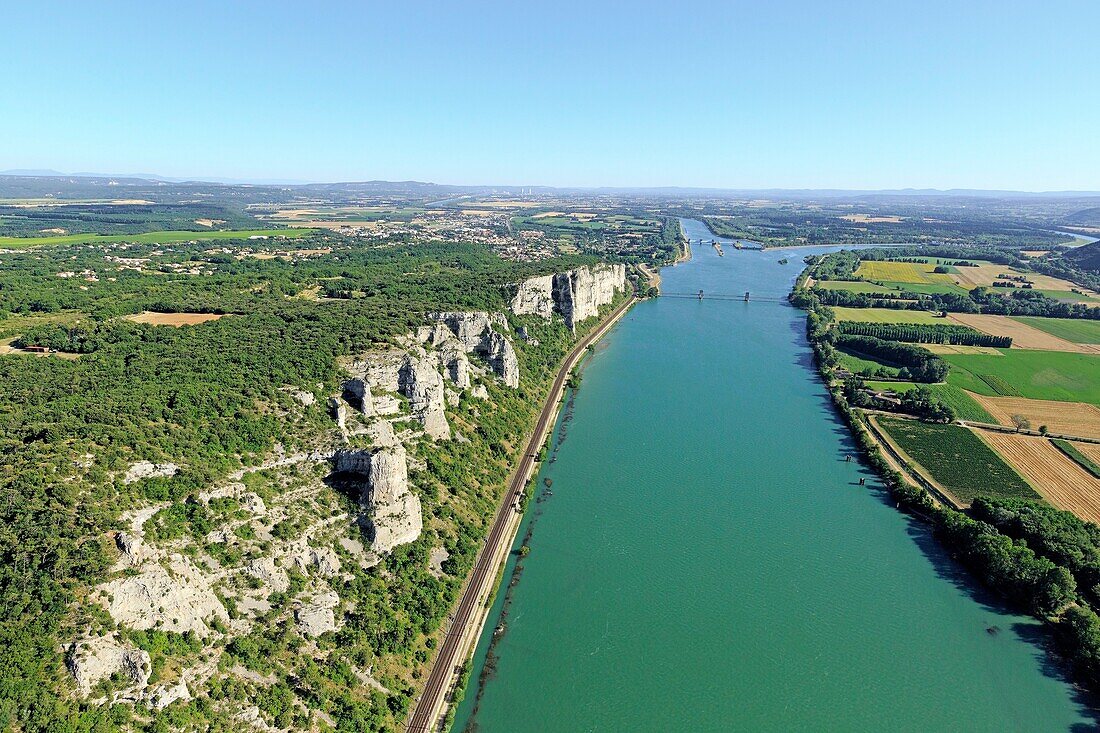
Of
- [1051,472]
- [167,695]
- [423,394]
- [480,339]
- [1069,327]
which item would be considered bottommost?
[1051,472]

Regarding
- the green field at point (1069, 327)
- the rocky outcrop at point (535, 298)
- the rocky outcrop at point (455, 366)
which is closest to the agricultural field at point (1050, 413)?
the green field at point (1069, 327)

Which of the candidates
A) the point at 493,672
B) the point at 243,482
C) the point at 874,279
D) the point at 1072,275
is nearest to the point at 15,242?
the point at 243,482

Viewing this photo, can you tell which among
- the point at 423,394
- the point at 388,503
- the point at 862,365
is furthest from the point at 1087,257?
the point at 388,503

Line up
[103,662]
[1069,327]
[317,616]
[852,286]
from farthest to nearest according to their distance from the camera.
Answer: [852,286] < [1069,327] < [317,616] < [103,662]

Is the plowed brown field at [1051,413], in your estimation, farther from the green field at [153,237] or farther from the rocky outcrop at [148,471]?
the green field at [153,237]

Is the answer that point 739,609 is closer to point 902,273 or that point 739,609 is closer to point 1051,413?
point 1051,413

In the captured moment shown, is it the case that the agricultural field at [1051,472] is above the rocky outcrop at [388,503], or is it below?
below
